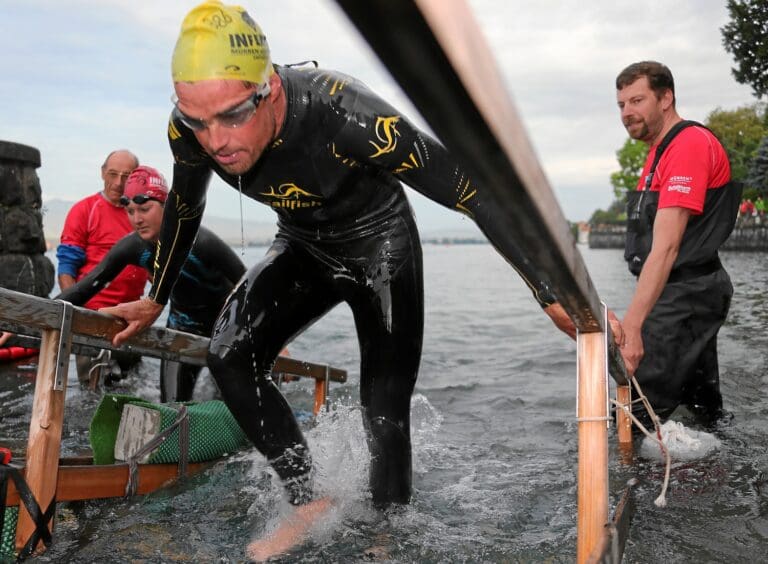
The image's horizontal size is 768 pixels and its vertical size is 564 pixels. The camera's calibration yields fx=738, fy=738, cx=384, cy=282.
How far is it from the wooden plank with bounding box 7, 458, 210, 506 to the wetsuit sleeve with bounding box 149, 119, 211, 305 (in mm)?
908

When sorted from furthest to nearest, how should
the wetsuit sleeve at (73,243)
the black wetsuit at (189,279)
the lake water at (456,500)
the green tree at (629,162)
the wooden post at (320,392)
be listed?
1. the green tree at (629,162)
2. the wetsuit sleeve at (73,243)
3. the wooden post at (320,392)
4. the black wetsuit at (189,279)
5. the lake water at (456,500)

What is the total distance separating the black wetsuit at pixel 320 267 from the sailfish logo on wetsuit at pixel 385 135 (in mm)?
36

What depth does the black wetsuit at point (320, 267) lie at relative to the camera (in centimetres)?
321

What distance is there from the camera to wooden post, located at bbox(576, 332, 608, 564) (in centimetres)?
207

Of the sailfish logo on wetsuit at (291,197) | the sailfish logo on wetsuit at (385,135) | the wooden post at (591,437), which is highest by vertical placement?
the sailfish logo on wetsuit at (385,135)

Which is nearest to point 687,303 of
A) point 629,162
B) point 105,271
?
point 105,271

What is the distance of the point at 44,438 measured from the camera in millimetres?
3264

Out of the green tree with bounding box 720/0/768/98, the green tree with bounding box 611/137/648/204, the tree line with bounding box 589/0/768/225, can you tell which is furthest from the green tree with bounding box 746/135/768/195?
the green tree with bounding box 611/137/648/204

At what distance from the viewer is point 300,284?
12.0 ft

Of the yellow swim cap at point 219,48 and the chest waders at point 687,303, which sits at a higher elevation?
the yellow swim cap at point 219,48

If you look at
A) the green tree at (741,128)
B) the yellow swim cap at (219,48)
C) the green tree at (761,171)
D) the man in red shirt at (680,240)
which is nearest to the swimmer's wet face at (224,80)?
the yellow swim cap at (219,48)

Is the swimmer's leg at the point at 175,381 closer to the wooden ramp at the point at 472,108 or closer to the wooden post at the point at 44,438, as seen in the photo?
the wooden post at the point at 44,438

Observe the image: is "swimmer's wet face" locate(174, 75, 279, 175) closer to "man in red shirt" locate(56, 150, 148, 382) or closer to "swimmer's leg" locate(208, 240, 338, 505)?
"swimmer's leg" locate(208, 240, 338, 505)

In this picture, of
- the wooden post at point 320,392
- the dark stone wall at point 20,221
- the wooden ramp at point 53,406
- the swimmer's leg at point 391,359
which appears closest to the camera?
the wooden ramp at point 53,406
